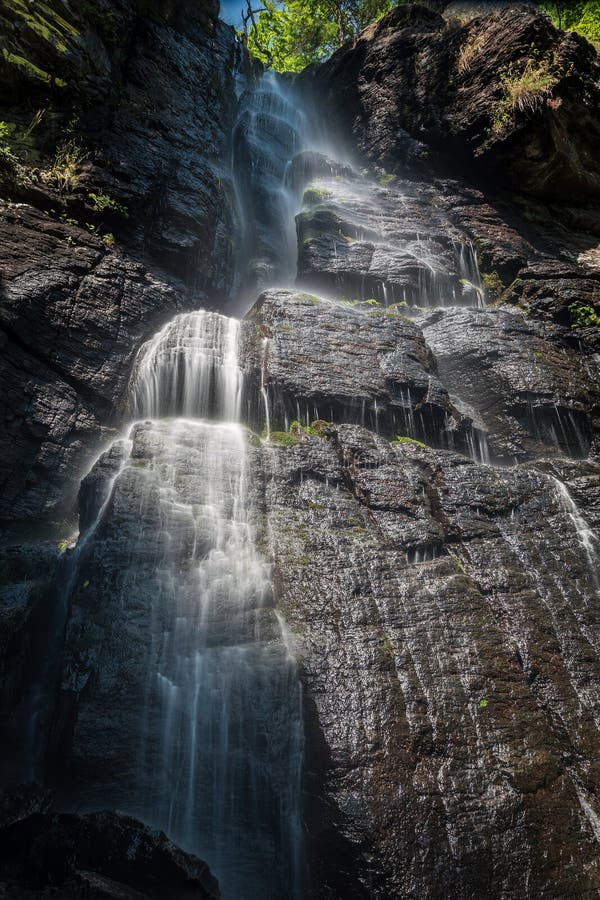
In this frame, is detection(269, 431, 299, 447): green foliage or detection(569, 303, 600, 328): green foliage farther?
detection(569, 303, 600, 328): green foliage

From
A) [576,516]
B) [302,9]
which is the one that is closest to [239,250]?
[576,516]

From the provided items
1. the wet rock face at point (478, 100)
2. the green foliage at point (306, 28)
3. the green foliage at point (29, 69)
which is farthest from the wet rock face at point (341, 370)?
the green foliage at point (306, 28)

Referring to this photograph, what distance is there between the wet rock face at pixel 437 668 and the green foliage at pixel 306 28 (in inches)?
919

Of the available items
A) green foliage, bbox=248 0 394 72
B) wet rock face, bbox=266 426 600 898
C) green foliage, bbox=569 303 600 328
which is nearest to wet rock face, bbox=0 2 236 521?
wet rock face, bbox=266 426 600 898

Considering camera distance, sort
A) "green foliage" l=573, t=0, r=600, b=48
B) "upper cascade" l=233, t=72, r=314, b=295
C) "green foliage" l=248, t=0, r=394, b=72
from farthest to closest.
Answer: "green foliage" l=248, t=0, r=394, b=72
"green foliage" l=573, t=0, r=600, b=48
"upper cascade" l=233, t=72, r=314, b=295

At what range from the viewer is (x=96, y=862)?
4.29m

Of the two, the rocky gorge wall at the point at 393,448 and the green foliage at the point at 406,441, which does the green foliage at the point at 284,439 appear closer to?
the rocky gorge wall at the point at 393,448

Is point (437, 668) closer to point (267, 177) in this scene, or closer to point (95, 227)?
point (95, 227)

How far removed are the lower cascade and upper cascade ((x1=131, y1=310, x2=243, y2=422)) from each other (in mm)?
1554

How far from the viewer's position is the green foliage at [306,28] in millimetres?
22094

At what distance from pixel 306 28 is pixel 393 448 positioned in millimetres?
25345

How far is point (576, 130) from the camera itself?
14.0 m

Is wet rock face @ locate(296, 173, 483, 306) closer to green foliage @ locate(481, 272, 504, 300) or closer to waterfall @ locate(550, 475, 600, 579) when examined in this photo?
Answer: green foliage @ locate(481, 272, 504, 300)

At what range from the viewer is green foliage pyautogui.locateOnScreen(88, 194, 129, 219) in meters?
10.1
